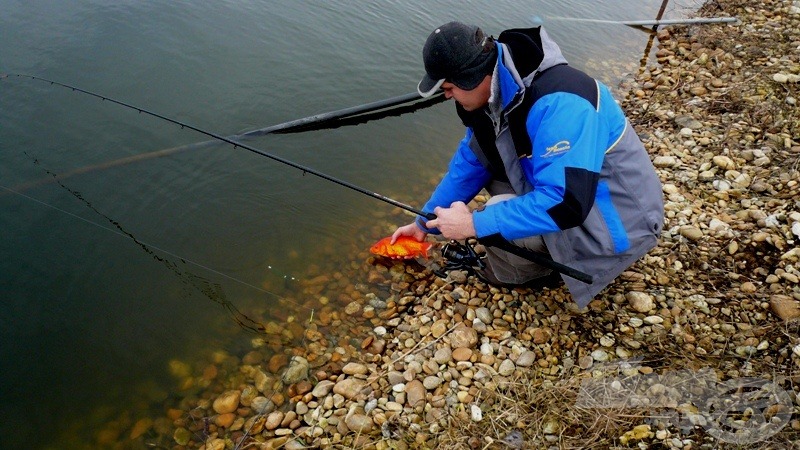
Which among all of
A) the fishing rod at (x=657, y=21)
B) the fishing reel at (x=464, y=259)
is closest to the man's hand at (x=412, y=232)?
the fishing reel at (x=464, y=259)

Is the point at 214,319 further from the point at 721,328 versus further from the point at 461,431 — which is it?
the point at 721,328

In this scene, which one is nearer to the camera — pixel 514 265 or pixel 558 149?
pixel 558 149

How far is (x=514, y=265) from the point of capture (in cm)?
430

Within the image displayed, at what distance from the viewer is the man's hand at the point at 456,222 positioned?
3.73m

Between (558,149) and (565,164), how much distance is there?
11 cm

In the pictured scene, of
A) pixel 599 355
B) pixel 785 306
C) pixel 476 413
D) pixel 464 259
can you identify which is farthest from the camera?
pixel 464 259

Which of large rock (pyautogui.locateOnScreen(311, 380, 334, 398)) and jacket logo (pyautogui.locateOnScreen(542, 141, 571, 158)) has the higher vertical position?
jacket logo (pyautogui.locateOnScreen(542, 141, 571, 158))

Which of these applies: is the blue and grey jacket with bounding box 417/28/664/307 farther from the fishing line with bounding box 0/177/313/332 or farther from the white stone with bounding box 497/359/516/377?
the fishing line with bounding box 0/177/313/332

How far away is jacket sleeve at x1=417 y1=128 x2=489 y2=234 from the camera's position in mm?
4230

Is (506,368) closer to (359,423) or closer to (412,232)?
(359,423)

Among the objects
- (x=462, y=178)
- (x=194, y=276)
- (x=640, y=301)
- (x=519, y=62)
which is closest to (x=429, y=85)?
(x=519, y=62)

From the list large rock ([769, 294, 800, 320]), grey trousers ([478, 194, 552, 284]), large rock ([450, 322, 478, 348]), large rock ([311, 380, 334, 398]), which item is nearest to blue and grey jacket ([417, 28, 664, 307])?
grey trousers ([478, 194, 552, 284])

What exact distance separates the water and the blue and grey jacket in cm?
255

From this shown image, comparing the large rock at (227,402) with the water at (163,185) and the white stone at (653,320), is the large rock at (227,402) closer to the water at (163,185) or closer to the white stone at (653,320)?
the water at (163,185)
